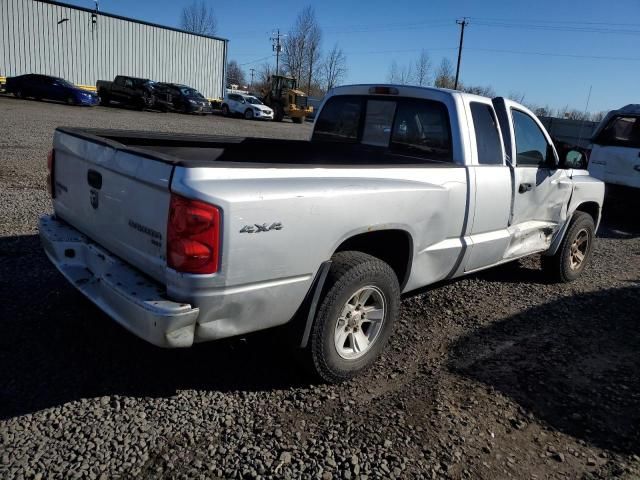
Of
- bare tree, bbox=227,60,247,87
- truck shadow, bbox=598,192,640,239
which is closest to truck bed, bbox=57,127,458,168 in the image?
truck shadow, bbox=598,192,640,239

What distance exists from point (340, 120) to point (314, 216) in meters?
2.51

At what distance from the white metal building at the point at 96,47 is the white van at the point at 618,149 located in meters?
36.7

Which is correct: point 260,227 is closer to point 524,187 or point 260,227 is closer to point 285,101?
point 524,187

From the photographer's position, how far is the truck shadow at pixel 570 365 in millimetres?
3287

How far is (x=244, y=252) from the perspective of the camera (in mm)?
2654

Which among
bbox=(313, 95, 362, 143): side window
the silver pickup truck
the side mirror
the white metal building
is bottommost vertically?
Result: the silver pickup truck

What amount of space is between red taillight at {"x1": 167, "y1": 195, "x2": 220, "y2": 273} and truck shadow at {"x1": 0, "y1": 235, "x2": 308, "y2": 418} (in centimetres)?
95

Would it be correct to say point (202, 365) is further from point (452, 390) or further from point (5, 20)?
point (5, 20)

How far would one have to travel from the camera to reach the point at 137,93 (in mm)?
32375

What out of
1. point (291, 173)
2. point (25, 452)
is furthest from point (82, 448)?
point (291, 173)

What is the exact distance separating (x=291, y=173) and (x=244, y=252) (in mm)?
543

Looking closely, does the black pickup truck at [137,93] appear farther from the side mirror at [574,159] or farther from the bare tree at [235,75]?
the bare tree at [235,75]

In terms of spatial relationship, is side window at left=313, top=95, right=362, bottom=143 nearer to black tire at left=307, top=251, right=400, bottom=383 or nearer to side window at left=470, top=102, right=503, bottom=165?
side window at left=470, top=102, right=503, bottom=165

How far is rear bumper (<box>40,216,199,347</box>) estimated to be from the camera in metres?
2.57
